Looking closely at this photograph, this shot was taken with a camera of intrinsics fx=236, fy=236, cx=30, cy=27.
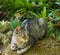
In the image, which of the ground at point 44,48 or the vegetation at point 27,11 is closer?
the ground at point 44,48

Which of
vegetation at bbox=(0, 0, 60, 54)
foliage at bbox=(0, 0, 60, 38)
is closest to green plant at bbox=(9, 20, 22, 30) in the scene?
vegetation at bbox=(0, 0, 60, 54)

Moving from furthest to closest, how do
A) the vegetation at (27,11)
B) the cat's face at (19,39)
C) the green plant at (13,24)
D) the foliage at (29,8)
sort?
the foliage at (29,8) → the vegetation at (27,11) → the green plant at (13,24) → the cat's face at (19,39)

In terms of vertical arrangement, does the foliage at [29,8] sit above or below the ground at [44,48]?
above

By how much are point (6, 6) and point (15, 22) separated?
831 mm

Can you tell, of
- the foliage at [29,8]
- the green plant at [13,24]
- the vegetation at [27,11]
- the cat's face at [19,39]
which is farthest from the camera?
the foliage at [29,8]

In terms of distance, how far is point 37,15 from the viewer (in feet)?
11.6

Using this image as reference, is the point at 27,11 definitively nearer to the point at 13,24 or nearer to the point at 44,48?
the point at 13,24

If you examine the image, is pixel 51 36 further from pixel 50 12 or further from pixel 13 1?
pixel 13 1

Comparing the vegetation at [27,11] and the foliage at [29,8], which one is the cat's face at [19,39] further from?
the foliage at [29,8]

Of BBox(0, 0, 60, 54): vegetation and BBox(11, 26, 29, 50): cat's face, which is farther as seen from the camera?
BBox(0, 0, 60, 54): vegetation

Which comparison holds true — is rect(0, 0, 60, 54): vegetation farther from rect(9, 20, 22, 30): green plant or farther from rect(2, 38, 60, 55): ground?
rect(2, 38, 60, 55): ground

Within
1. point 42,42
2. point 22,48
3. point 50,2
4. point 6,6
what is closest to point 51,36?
point 42,42

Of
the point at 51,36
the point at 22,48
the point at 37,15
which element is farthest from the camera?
the point at 37,15

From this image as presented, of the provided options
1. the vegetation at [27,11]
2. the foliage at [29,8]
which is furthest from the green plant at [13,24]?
the foliage at [29,8]
